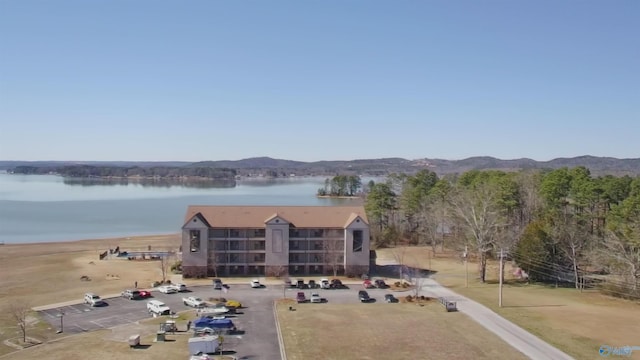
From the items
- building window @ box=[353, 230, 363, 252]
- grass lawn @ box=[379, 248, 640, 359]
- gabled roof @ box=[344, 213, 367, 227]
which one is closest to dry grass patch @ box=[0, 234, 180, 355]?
gabled roof @ box=[344, 213, 367, 227]

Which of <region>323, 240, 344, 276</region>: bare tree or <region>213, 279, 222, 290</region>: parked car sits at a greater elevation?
<region>323, 240, 344, 276</region>: bare tree

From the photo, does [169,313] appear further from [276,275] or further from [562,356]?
[562,356]

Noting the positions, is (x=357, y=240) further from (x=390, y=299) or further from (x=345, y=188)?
(x=345, y=188)

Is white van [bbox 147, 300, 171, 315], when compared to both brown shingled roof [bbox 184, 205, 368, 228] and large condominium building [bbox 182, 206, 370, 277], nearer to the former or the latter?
large condominium building [bbox 182, 206, 370, 277]

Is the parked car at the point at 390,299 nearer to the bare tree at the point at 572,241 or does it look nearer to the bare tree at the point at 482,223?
the bare tree at the point at 482,223

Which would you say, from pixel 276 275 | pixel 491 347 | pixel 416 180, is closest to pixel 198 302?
pixel 276 275

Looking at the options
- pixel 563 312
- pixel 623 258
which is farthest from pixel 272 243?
pixel 623 258
